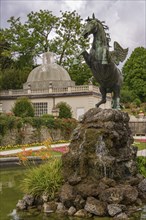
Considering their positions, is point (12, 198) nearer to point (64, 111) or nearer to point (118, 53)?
point (118, 53)

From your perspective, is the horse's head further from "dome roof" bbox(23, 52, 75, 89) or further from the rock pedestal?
"dome roof" bbox(23, 52, 75, 89)

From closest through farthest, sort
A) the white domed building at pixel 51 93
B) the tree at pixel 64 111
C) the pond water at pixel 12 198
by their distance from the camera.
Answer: the pond water at pixel 12 198
the tree at pixel 64 111
the white domed building at pixel 51 93

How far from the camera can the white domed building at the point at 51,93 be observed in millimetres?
40000

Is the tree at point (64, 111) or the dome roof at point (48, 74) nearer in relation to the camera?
the tree at point (64, 111)

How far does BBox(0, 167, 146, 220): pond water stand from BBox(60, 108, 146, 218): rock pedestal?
Answer: 1.34 feet

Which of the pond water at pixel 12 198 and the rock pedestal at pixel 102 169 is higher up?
the rock pedestal at pixel 102 169

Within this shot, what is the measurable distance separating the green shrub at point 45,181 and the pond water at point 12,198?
1.95ft

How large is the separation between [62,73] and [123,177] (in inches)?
1369

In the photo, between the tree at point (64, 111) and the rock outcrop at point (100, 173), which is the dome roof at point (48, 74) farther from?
the rock outcrop at point (100, 173)

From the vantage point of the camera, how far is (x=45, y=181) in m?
9.25

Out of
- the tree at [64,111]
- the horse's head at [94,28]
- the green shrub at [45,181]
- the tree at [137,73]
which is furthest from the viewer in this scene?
the tree at [137,73]

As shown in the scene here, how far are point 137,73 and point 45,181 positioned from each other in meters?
55.3

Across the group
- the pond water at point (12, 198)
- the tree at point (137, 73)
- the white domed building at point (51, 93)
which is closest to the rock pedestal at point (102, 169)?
the pond water at point (12, 198)

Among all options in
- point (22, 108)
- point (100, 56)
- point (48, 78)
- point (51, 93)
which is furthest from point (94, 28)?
point (48, 78)
